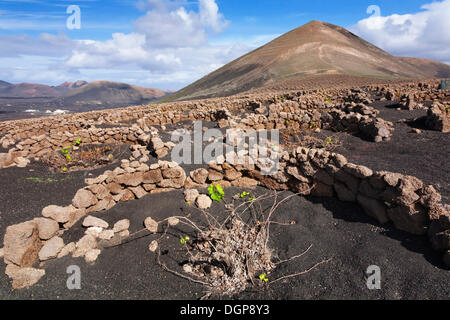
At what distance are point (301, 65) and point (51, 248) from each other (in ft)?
241

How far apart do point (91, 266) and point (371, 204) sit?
5080mm

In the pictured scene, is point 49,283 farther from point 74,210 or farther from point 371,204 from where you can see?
point 371,204

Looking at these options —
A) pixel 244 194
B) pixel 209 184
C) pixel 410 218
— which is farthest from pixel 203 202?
pixel 410 218

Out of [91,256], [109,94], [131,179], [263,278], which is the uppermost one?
[109,94]

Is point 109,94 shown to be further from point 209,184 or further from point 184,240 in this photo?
point 184,240

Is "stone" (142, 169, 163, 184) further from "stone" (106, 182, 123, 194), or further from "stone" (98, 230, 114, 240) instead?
"stone" (98, 230, 114, 240)

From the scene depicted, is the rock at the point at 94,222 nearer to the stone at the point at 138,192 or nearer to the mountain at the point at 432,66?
the stone at the point at 138,192

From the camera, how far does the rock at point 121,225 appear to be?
4648 millimetres

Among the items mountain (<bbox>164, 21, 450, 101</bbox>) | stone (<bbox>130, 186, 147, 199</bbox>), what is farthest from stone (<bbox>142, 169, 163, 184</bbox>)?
mountain (<bbox>164, 21, 450, 101</bbox>)

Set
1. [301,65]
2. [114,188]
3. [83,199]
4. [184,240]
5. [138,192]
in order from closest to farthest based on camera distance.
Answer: [184,240] → [83,199] → [114,188] → [138,192] → [301,65]

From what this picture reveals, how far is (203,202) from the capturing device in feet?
16.9

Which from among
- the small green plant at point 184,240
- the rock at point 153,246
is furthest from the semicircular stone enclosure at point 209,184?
the small green plant at point 184,240

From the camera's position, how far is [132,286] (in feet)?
11.9

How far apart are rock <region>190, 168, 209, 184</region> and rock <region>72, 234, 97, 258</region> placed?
245 centimetres
